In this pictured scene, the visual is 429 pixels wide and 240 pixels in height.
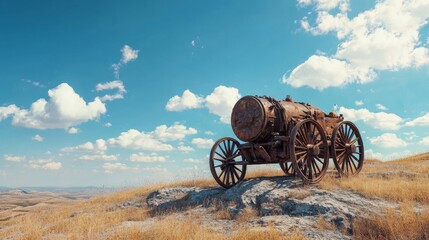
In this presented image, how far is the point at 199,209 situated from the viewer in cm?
1048

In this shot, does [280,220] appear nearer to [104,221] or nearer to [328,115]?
[104,221]

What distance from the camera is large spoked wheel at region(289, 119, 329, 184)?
1082 cm

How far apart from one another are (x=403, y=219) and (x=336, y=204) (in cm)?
163

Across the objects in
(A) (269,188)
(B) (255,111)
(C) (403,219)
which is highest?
(B) (255,111)

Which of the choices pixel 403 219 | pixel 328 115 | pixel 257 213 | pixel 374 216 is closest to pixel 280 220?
pixel 257 213

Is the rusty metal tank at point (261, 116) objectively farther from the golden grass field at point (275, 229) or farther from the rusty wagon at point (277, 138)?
the golden grass field at point (275, 229)

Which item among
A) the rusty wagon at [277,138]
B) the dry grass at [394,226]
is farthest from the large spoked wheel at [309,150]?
the dry grass at [394,226]

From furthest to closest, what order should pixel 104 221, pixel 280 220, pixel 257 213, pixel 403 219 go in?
pixel 104 221 → pixel 257 213 → pixel 280 220 → pixel 403 219

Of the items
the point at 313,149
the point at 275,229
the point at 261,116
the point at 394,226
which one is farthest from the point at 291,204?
the point at 261,116

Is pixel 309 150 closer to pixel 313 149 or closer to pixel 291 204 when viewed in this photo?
pixel 313 149

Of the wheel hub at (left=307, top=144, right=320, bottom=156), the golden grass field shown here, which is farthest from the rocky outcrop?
the wheel hub at (left=307, top=144, right=320, bottom=156)

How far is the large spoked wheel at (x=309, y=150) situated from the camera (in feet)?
35.5

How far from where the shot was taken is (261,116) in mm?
11133

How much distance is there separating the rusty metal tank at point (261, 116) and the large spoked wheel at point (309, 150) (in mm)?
556
